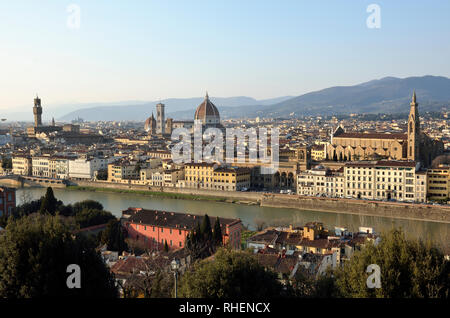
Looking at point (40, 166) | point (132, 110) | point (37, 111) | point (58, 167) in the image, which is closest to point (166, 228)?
point (58, 167)

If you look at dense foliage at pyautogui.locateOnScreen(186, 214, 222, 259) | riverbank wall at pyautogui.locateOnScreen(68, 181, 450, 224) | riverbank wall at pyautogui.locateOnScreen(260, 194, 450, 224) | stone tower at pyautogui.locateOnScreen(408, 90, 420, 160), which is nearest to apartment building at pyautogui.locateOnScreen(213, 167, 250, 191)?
riverbank wall at pyautogui.locateOnScreen(68, 181, 450, 224)

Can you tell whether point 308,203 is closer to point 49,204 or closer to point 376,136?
point 49,204

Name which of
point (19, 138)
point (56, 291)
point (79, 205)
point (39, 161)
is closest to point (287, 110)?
point (19, 138)

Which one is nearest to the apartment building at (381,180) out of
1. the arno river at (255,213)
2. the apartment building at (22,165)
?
the arno river at (255,213)

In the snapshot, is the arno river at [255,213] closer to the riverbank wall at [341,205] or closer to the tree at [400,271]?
the riverbank wall at [341,205]

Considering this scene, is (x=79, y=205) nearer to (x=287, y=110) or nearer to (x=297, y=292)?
(x=297, y=292)

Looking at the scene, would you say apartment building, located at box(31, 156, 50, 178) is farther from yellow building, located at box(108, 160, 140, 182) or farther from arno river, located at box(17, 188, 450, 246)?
arno river, located at box(17, 188, 450, 246)
